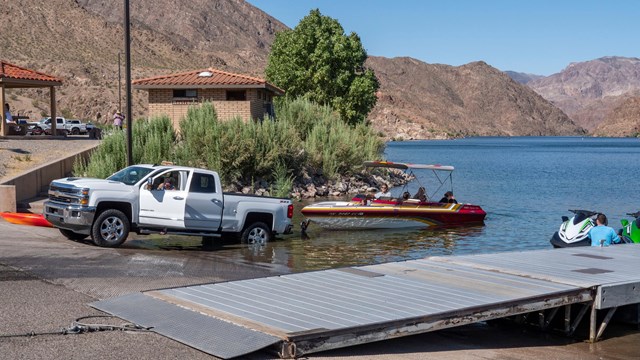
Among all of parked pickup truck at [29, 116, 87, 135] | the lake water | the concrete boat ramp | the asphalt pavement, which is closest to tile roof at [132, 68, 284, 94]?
the lake water

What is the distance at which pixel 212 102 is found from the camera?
4147cm

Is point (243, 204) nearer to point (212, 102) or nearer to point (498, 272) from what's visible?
point (498, 272)

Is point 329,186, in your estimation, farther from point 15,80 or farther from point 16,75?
point 16,75

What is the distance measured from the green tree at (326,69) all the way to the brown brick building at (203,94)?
18319mm

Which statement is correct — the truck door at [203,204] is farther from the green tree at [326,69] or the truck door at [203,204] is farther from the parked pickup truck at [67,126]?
the green tree at [326,69]

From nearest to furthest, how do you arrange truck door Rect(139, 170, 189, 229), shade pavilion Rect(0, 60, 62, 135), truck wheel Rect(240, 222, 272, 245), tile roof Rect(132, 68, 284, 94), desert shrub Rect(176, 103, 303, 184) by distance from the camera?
1. truck door Rect(139, 170, 189, 229)
2. truck wheel Rect(240, 222, 272, 245)
3. desert shrub Rect(176, 103, 303, 184)
4. shade pavilion Rect(0, 60, 62, 135)
5. tile roof Rect(132, 68, 284, 94)

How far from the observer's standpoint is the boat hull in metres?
27.5

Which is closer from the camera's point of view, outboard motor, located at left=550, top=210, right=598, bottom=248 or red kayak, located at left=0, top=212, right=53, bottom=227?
outboard motor, located at left=550, top=210, right=598, bottom=248

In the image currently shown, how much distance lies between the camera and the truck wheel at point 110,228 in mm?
18156

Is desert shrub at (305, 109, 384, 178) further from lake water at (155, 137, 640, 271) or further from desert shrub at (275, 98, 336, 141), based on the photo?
lake water at (155, 137, 640, 271)

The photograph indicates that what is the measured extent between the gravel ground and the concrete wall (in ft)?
2.49

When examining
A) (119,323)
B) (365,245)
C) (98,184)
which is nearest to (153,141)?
(365,245)

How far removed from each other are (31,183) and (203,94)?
19.2 meters

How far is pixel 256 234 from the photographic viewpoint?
67.2 ft
